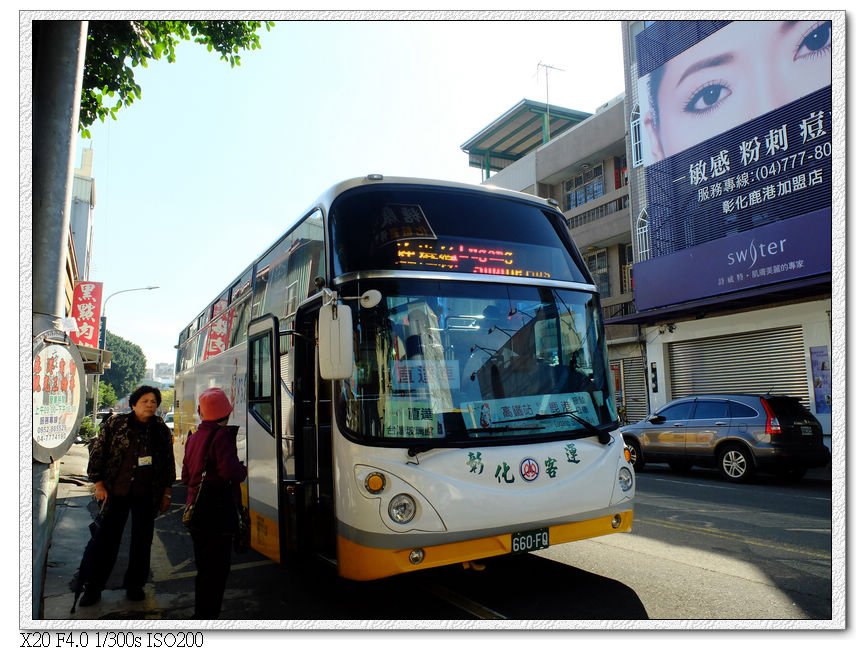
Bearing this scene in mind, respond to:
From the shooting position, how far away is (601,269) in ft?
86.9

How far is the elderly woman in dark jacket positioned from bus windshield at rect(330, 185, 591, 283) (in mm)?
2140

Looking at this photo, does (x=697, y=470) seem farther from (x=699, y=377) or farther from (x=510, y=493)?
(x=510, y=493)

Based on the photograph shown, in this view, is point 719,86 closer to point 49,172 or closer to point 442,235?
point 442,235

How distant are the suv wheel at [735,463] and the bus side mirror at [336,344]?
9431 millimetres

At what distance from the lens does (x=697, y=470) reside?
13.6 metres

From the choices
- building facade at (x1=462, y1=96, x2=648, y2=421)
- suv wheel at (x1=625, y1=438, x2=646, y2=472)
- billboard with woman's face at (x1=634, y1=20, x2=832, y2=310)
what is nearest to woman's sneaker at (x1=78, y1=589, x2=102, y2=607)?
suv wheel at (x1=625, y1=438, x2=646, y2=472)

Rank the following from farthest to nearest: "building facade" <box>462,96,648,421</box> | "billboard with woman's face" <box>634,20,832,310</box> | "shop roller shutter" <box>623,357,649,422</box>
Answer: "building facade" <box>462,96,648,421</box>
"shop roller shutter" <box>623,357,649,422</box>
"billboard with woman's face" <box>634,20,832,310</box>

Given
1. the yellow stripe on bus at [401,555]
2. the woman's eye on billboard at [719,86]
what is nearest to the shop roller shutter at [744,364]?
the woman's eye on billboard at [719,86]

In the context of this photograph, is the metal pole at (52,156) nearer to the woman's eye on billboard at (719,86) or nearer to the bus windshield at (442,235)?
the bus windshield at (442,235)

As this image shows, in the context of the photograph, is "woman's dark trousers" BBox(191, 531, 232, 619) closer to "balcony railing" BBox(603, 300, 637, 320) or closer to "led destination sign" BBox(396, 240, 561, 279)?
"led destination sign" BBox(396, 240, 561, 279)

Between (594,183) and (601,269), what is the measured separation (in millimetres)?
3702

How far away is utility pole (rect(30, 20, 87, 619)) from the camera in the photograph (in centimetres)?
407

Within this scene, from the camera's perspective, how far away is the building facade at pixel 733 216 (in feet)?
46.7

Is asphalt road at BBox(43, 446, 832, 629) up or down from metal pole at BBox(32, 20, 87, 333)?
down
